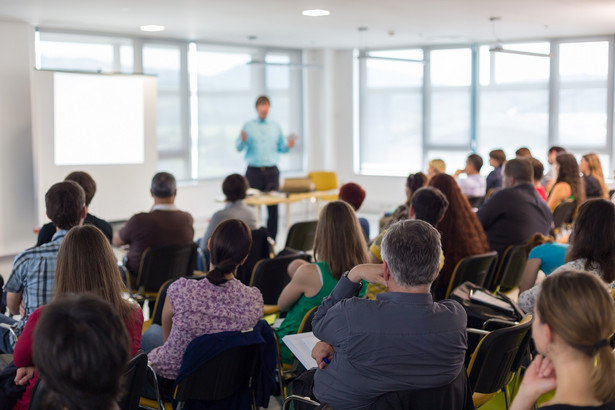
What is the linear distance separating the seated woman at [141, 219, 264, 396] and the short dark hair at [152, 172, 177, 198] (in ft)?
7.13

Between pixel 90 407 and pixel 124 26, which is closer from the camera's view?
pixel 90 407

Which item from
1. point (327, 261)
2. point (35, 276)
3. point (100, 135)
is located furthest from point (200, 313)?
→ point (100, 135)

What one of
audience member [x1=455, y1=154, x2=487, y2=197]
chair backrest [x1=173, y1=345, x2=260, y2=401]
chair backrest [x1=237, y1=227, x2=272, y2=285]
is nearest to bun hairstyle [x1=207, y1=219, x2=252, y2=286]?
chair backrest [x1=173, y1=345, x2=260, y2=401]

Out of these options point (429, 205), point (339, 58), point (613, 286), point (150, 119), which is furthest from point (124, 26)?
point (613, 286)

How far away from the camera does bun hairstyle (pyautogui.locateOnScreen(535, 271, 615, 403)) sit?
5.57ft

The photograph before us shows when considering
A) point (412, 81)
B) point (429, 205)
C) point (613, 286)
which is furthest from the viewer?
point (412, 81)

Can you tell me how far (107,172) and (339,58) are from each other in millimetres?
5459

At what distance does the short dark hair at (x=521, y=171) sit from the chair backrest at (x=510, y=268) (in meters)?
0.57

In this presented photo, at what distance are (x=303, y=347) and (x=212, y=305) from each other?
438mm

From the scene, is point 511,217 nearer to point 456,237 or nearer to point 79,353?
point 456,237

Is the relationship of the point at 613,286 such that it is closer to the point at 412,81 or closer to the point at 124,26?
the point at 124,26

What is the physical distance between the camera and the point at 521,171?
17.1 feet

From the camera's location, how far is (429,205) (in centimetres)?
395

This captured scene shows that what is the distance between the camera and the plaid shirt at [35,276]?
3264mm
